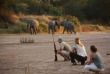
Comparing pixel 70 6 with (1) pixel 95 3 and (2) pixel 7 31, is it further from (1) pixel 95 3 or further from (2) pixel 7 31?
(2) pixel 7 31

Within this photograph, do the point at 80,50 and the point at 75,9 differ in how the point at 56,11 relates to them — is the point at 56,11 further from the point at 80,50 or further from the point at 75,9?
the point at 80,50

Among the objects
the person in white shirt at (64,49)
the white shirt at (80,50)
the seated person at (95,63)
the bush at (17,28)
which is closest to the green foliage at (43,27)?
the bush at (17,28)

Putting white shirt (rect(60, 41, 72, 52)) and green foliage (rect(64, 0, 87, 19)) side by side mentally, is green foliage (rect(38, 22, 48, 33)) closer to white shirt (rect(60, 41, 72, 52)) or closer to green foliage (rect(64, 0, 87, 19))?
green foliage (rect(64, 0, 87, 19))

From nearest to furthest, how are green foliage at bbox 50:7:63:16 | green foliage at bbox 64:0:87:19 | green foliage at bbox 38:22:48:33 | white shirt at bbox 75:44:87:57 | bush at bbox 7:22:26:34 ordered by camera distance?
white shirt at bbox 75:44:87:57 → bush at bbox 7:22:26:34 → green foliage at bbox 38:22:48:33 → green foliage at bbox 50:7:63:16 → green foliage at bbox 64:0:87:19

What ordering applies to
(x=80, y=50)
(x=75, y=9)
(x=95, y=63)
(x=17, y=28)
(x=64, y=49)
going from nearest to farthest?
(x=95, y=63)
(x=80, y=50)
(x=64, y=49)
(x=17, y=28)
(x=75, y=9)

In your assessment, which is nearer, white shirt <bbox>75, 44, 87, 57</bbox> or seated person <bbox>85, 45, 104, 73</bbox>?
seated person <bbox>85, 45, 104, 73</bbox>

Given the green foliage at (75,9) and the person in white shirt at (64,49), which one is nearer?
the person in white shirt at (64,49)

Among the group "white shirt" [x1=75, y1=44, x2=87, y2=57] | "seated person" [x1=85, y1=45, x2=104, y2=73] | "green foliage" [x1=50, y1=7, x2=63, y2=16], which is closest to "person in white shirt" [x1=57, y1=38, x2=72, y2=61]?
"white shirt" [x1=75, y1=44, x2=87, y2=57]

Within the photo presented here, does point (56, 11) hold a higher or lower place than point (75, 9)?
lower

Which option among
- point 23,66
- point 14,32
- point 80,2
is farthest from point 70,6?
point 23,66

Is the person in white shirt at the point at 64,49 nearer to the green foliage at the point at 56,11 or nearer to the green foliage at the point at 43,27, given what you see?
the green foliage at the point at 43,27

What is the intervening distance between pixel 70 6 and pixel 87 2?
419 cm

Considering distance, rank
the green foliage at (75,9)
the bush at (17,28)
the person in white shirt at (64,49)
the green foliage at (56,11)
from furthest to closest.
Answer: the green foliage at (75,9), the green foliage at (56,11), the bush at (17,28), the person in white shirt at (64,49)

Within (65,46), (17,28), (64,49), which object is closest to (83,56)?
(65,46)
